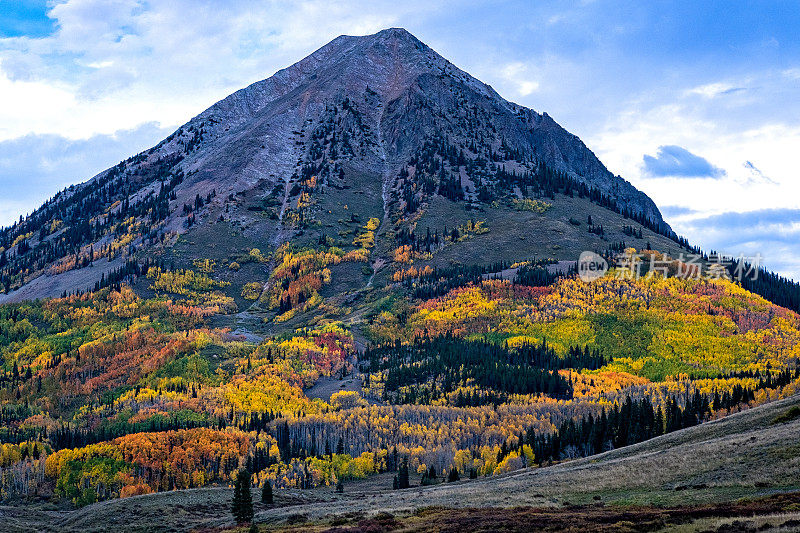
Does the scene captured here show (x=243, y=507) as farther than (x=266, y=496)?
No

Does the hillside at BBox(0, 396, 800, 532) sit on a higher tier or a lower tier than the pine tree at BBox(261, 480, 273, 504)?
higher

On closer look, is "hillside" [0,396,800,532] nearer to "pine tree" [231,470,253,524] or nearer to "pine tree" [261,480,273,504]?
"pine tree" [261,480,273,504]

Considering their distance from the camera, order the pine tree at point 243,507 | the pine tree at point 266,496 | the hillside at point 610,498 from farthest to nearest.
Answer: the pine tree at point 266,496, the pine tree at point 243,507, the hillside at point 610,498

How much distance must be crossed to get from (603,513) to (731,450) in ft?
79.3

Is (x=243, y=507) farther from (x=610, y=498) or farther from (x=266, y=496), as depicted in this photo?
(x=610, y=498)

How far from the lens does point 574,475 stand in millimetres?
102188

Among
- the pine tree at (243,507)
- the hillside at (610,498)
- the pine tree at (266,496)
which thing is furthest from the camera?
the pine tree at (266,496)

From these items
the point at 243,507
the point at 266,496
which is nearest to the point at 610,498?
the point at 243,507

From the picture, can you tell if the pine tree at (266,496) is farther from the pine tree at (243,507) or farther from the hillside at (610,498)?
the pine tree at (243,507)

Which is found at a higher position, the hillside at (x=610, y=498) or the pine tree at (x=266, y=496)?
the hillside at (x=610, y=498)

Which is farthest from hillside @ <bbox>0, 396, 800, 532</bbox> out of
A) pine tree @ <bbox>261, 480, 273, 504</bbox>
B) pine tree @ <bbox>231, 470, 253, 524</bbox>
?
pine tree @ <bbox>231, 470, 253, 524</bbox>

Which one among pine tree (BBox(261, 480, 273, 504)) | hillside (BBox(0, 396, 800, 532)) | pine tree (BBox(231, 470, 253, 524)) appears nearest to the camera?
hillside (BBox(0, 396, 800, 532))

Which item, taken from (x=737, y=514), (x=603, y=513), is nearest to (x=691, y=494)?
(x=603, y=513)

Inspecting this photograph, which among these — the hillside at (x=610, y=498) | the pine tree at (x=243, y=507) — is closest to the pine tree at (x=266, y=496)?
the hillside at (x=610, y=498)
